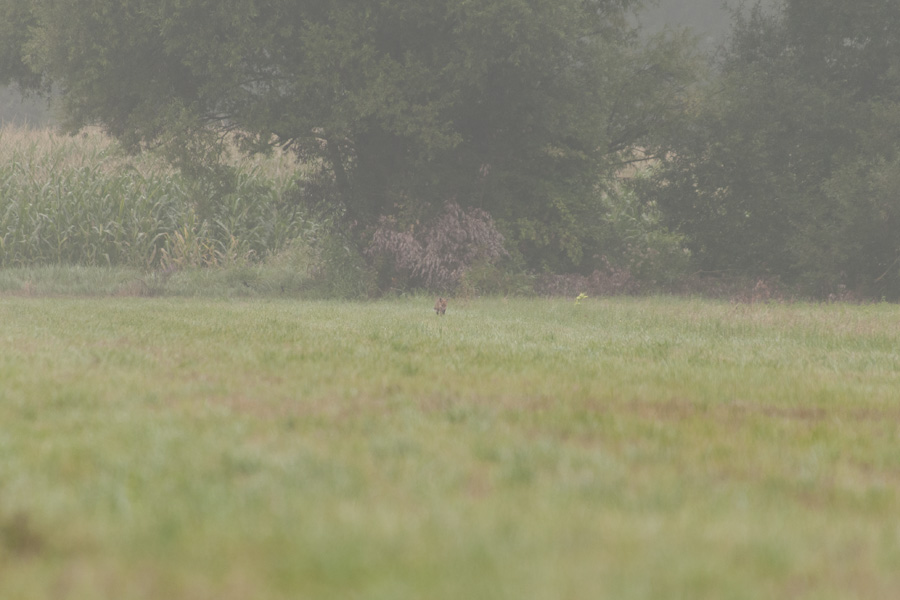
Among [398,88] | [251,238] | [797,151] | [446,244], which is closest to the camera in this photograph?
[398,88]

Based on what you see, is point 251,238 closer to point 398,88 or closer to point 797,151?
point 398,88

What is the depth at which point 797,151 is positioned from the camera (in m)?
27.5

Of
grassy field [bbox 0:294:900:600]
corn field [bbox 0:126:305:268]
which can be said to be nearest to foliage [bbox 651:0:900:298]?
corn field [bbox 0:126:305:268]

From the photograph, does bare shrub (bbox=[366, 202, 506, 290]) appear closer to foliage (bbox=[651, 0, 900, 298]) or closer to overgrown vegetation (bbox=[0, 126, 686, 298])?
overgrown vegetation (bbox=[0, 126, 686, 298])

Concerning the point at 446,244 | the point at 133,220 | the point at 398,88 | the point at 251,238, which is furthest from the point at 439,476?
the point at 133,220

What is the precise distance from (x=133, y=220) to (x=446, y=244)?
10.3m

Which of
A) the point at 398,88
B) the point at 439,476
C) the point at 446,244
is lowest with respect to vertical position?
the point at 439,476

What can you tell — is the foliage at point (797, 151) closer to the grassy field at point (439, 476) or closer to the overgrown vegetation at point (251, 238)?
the overgrown vegetation at point (251, 238)

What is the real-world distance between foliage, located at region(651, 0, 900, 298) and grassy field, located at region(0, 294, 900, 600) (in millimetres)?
17875

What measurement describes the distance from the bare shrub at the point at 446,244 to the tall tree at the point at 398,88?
1.91ft

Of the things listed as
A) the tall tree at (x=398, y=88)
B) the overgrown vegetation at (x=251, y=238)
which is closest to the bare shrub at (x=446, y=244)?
the overgrown vegetation at (x=251, y=238)

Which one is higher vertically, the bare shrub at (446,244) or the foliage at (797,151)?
the foliage at (797,151)

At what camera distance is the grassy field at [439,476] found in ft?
9.42

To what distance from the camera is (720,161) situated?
2791cm
